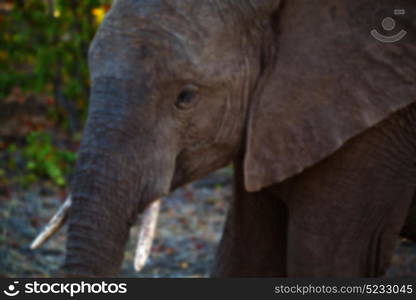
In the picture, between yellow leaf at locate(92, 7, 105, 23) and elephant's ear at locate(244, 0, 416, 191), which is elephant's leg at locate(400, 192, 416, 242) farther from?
yellow leaf at locate(92, 7, 105, 23)

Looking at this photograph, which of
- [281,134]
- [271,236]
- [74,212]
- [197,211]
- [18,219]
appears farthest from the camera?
[197,211]

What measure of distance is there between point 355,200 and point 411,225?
427 mm

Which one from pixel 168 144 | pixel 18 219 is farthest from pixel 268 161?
pixel 18 219

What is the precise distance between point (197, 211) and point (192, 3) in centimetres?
370

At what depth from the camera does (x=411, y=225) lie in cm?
354

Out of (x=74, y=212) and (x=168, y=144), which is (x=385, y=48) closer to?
(x=168, y=144)

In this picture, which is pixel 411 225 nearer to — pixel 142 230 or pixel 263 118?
pixel 263 118

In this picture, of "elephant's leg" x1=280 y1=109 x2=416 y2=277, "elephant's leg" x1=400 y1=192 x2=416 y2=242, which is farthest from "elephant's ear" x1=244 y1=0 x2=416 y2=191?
"elephant's leg" x1=400 y1=192 x2=416 y2=242

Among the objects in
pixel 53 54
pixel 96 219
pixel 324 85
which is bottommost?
pixel 53 54

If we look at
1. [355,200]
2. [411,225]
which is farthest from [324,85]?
[411,225]

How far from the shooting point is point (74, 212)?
118 inches

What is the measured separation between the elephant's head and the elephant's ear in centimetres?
13

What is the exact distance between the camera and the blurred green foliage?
24.5 feet

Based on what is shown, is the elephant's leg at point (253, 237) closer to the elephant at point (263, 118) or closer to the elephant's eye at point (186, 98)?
the elephant at point (263, 118)
